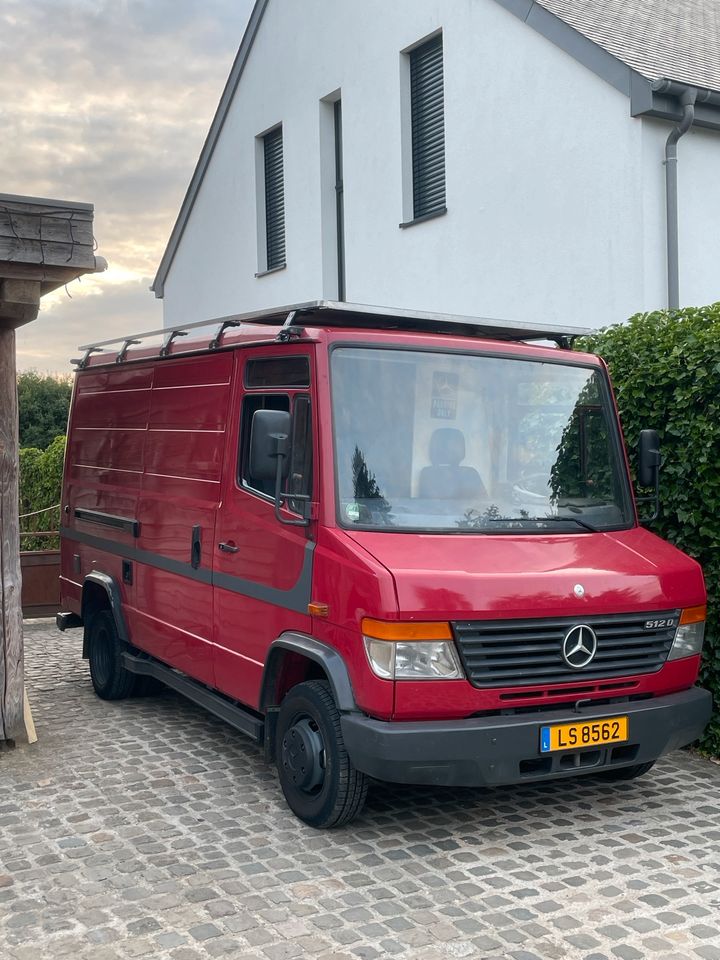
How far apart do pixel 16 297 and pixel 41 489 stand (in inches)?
471

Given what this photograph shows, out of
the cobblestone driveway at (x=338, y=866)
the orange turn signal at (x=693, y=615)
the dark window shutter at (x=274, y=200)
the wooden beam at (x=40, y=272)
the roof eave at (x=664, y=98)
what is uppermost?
the dark window shutter at (x=274, y=200)

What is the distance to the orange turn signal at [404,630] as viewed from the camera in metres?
4.72

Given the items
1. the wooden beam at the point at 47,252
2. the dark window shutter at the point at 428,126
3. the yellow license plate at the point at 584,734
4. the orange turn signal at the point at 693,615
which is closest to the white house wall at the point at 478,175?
the dark window shutter at the point at 428,126

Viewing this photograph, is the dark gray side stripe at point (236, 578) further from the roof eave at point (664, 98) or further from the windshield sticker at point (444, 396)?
the roof eave at point (664, 98)

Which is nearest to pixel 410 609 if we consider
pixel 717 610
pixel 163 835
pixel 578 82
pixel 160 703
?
pixel 163 835

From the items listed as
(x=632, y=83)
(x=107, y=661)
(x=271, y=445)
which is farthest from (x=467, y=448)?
A: (x=632, y=83)

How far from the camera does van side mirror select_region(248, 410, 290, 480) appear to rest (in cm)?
522

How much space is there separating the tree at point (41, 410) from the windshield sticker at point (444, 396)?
3050 centimetres

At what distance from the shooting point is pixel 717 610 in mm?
6535

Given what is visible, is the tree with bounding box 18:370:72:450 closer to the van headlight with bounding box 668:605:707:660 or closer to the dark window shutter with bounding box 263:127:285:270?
the dark window shutter with bounding box 263:127:285:270

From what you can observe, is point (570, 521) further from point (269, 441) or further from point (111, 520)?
point (111, 520)

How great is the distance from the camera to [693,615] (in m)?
5.55

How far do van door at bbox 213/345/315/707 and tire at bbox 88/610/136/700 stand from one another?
200 cm

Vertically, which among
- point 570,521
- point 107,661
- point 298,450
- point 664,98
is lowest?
point 107,661
